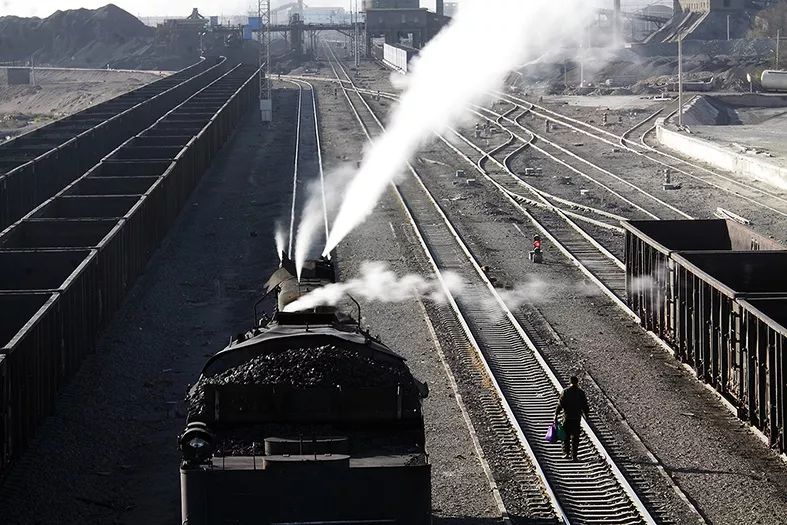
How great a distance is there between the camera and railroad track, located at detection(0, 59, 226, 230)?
38.6 meters

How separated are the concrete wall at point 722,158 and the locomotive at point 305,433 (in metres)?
33.4

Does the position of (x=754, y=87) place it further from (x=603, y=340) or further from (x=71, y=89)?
(x=71, y=89)

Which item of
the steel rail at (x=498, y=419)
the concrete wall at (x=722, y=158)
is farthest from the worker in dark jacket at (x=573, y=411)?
the concrete wall at (x=722, y=158)

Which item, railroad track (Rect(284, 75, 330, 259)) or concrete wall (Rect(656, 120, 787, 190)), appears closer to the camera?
railroad track (Rect(284, 75, 330, 259))

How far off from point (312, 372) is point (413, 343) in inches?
431

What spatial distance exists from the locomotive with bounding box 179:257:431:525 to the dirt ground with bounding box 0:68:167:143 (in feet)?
275

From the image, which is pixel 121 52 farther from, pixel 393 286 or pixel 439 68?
pixel 393 286

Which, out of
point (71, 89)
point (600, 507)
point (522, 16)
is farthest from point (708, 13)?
point (600, 507)

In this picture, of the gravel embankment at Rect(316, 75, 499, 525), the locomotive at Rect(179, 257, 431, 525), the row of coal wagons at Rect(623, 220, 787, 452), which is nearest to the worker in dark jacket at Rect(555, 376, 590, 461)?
the gravel embankment at Rect(316, 75, 499, 525)

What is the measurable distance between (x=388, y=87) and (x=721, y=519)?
294 ft

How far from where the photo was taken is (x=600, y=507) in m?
15.2

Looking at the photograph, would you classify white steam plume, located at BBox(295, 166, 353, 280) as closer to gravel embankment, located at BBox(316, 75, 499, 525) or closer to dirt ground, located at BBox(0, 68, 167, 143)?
gravel embankment, located at BBox(316, 75, 499, 525)

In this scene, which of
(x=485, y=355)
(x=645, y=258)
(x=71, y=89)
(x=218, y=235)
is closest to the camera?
(x=485, y=355)

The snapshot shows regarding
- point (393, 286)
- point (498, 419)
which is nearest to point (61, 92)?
point (393, 286)
